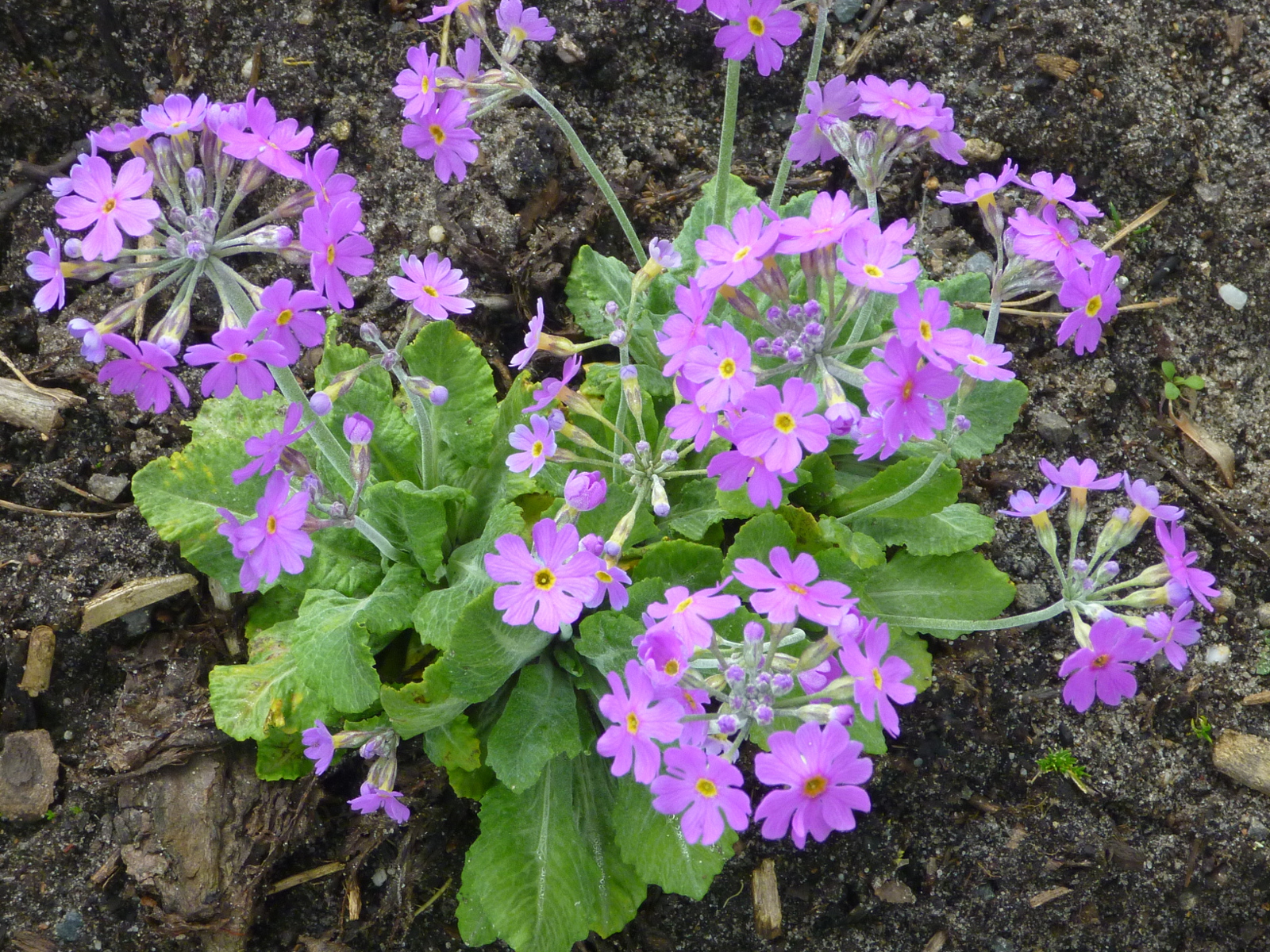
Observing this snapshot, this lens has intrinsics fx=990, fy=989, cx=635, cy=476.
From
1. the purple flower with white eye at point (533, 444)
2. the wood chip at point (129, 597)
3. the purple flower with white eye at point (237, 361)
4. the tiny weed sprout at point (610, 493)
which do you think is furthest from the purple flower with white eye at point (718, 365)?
the wood chip at point (129, 597)

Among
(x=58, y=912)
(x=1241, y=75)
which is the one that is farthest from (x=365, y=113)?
(x=1241, y=75)

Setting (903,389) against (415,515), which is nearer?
(903,389)

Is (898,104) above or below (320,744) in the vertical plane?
above

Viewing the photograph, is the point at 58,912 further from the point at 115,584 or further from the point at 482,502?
the point at 482,502

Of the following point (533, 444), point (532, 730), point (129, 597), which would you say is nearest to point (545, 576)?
point (533, 444)

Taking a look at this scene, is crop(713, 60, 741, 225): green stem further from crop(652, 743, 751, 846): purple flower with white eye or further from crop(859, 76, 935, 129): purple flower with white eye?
crop(652, 743, 751, 846): purple flower with white eye

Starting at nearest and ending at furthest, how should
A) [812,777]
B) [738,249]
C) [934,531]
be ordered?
[812,777], [738,249], [934,531]

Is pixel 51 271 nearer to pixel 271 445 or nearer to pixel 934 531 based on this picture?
pixel 271 445
